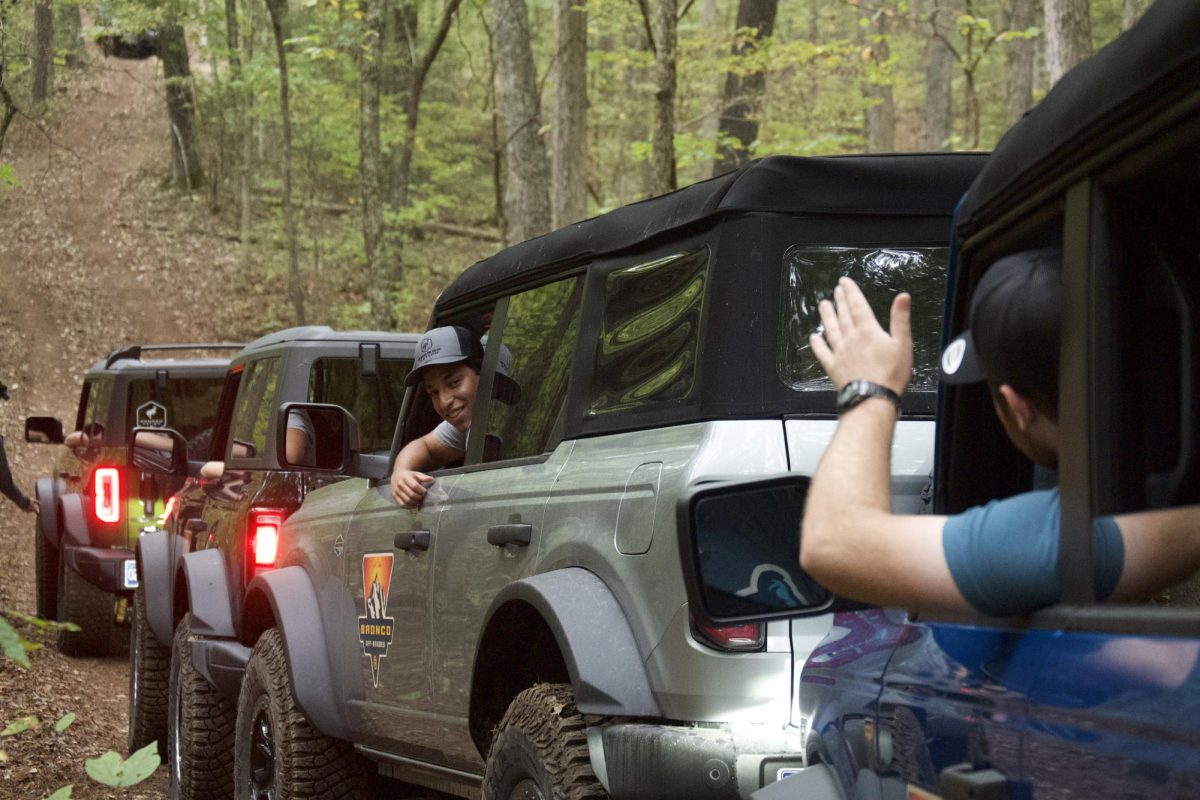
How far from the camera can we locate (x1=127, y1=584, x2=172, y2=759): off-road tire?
866 cm

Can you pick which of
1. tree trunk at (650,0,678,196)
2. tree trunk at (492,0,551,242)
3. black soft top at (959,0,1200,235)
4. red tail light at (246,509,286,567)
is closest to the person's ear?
black soft top at (959,0,1200,235)

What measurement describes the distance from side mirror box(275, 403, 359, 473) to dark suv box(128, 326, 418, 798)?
2.12ft

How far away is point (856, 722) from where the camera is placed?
8.20ft

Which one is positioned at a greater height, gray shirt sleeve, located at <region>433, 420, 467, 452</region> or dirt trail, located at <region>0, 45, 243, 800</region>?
dirt trail, located at <region>0, 45, 243, 800</region>

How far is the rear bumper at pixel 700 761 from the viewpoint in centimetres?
335

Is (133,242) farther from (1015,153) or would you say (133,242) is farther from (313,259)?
(1015,153)

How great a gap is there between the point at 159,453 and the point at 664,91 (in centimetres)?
655

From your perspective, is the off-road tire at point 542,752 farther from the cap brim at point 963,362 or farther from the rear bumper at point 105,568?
the rear bumper at point 105,568

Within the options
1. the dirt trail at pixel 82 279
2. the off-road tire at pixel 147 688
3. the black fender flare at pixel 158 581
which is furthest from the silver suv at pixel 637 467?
the dirt trail at pixel 82 279

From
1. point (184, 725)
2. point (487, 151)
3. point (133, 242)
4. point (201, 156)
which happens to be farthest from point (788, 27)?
point (184, 725)

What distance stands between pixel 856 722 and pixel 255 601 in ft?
15.1

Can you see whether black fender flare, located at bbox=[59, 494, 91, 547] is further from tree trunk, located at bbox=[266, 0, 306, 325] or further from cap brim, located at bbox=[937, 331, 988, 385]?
tree trunk, located at bbox=[266, 0, 306, 325]

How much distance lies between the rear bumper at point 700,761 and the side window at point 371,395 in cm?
429

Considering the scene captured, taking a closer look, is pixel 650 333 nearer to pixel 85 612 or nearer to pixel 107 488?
pixel 107 488
